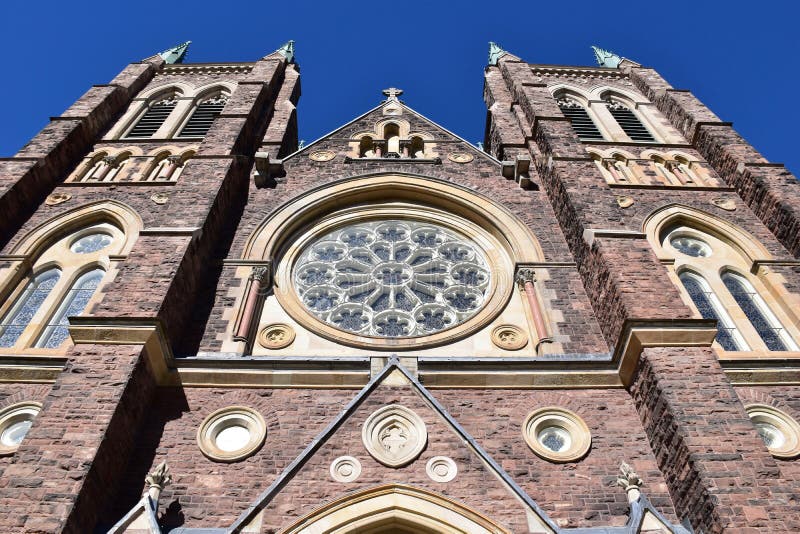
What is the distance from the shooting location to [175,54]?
2514 centimetres

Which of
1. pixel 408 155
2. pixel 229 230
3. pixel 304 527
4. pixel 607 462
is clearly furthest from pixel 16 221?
pixel 607 462

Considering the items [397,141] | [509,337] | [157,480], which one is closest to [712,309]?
[509,337]

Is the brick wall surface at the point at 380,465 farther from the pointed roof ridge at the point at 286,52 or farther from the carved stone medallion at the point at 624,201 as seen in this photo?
the pointed roof ridge at the point at 286,52

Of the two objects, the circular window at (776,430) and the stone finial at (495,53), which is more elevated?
the stone finial at (495,53)

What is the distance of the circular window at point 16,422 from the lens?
846 cm

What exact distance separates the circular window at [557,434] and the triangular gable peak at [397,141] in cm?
712

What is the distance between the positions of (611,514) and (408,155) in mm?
9716

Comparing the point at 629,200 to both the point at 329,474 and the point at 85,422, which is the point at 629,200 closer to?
the point at 329,474

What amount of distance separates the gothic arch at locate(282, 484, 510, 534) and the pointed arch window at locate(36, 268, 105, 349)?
532 cm

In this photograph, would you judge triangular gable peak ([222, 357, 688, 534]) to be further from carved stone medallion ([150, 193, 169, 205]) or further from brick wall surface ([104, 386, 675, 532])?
carved stone medallion ([150, 193, 169, 205])

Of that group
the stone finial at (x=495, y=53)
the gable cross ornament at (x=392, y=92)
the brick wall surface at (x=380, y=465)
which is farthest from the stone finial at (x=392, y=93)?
the brick wall surface at (x=380, y=465)

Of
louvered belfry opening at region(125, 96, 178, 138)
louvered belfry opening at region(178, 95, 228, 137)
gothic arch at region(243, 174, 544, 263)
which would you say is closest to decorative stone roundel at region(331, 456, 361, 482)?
gothic arch at region(243, 174, 544, 263)

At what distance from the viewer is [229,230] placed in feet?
40.9

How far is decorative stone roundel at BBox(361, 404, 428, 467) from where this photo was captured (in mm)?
7582
